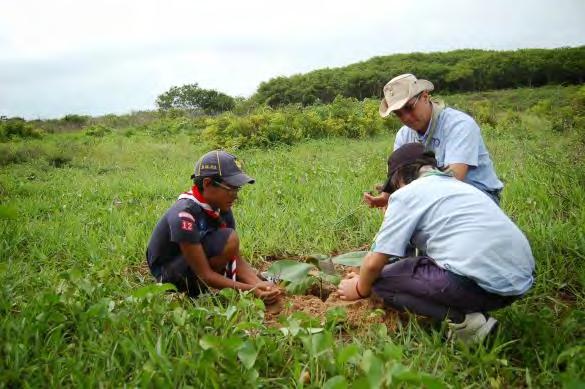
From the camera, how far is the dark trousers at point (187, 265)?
282cm

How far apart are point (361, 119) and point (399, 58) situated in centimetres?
2564

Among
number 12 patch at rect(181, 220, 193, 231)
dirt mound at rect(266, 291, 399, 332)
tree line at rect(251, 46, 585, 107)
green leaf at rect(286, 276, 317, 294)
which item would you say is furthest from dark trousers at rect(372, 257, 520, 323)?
tree line at rect(251, 46, 585, 107)

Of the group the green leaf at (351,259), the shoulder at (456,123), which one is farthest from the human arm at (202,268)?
the shoulder at (456,123)

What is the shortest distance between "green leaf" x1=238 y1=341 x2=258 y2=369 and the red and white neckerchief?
1.15 m

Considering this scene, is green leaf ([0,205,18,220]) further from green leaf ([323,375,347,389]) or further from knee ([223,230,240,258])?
knee ([223,230,240,258])

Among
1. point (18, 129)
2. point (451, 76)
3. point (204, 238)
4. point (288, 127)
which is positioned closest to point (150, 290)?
point (204, 238)

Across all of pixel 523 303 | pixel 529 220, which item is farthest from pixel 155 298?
pixel 529 220

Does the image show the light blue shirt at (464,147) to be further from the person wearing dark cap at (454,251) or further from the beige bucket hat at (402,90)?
the person wearing dark cap at (454,251)

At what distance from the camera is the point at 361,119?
1149cm

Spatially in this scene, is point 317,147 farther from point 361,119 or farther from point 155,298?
point 155,298

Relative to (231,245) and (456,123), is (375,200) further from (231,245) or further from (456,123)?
(231,245)

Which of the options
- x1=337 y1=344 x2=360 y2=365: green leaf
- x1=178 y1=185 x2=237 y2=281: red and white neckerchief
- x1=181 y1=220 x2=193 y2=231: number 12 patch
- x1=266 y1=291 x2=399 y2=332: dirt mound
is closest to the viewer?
x1=337 y1=344 x2=360 y2=365: green leaf

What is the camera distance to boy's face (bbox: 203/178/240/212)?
2.75 meters

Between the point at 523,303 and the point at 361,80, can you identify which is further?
the point at 361,80
